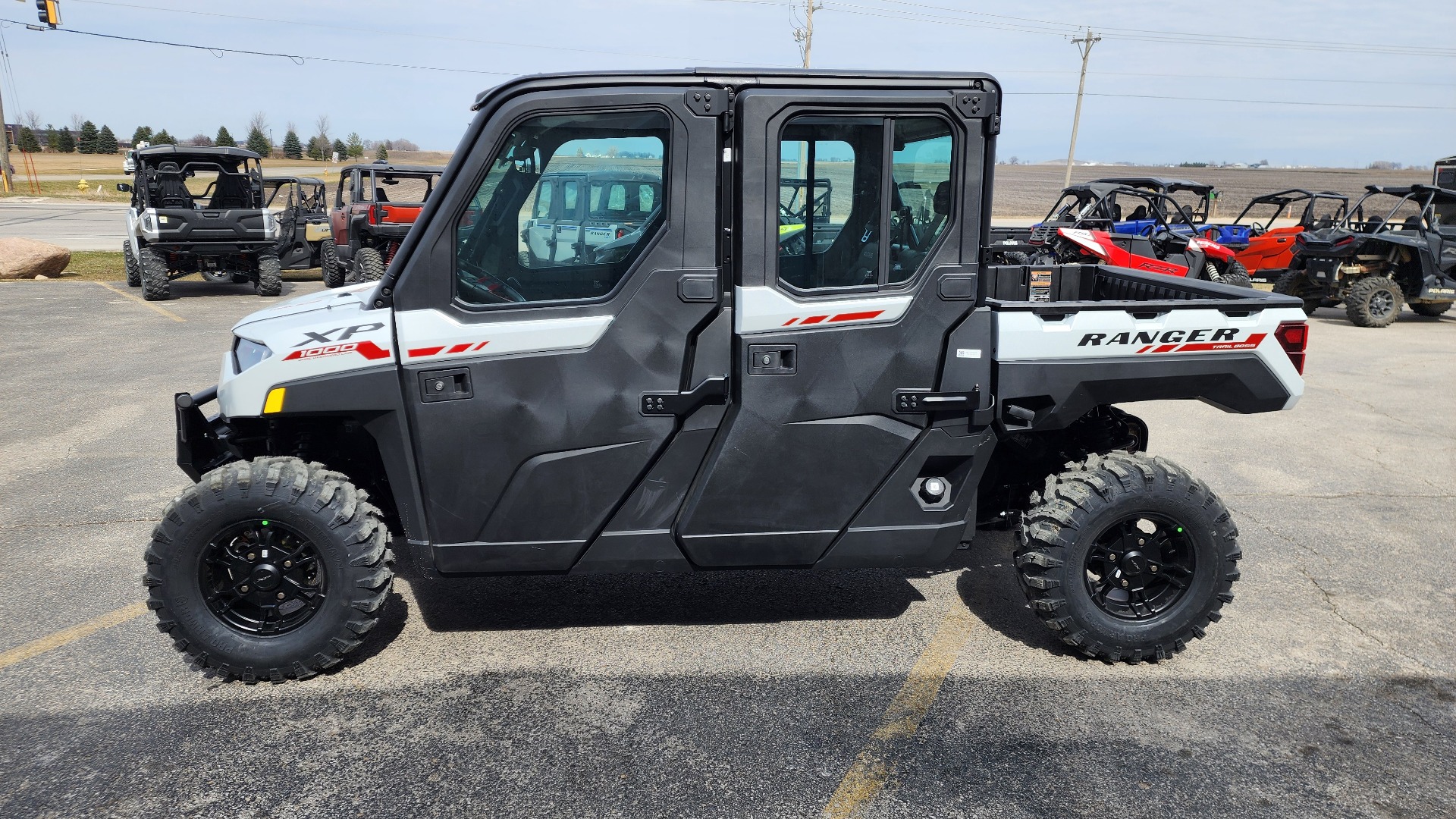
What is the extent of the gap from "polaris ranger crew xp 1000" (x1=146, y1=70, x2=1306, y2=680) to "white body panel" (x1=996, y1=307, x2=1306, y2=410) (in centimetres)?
1

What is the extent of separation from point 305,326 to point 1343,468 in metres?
7.07

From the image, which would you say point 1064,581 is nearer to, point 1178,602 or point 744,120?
point 1178,602

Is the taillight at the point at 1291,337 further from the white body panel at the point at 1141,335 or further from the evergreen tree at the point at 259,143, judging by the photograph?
the evergreen tree at the point at 259,143

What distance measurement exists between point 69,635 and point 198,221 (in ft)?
42.3

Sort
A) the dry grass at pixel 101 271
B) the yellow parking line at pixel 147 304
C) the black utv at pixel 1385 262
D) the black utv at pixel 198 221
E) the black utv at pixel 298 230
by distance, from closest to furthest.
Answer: the yellow parking line at pixel 147 304
the black utv at pixel 1385 262
the black utv at pixel 198 221
the black utv at pixel 298 230
the dry grass at pixel 101 271

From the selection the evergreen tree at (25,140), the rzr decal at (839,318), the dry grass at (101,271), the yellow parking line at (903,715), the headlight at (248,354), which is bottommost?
the yellow parking line at (903,715)

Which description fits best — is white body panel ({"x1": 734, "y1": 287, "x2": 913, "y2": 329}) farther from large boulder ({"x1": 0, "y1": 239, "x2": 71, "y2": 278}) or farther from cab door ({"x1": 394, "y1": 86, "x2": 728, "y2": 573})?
large boulder ({"x1": 0, "y1": 239, "x2": 71, "y2": 278})

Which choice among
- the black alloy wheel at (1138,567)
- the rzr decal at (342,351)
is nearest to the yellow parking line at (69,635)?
the rzr decal at (342,351)

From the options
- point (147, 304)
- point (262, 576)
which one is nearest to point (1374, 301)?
point (262, 576)

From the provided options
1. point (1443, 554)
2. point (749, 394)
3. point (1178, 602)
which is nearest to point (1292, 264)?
point (1443, 554)

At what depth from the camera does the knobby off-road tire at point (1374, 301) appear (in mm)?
14477

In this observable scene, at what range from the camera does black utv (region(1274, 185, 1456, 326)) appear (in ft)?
47.9

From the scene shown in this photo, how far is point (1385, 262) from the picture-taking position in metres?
15.0

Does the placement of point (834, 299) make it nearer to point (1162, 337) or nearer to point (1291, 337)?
point (1162, 337)
